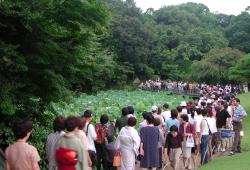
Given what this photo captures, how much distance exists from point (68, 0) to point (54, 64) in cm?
122

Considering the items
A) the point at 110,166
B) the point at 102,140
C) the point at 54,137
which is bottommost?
the point at 110,166

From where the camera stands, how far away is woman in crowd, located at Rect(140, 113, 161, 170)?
9695mm

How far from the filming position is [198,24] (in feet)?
262

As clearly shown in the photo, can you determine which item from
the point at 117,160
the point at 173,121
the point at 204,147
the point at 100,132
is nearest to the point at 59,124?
the point at 117,160

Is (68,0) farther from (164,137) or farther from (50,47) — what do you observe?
(164,137)

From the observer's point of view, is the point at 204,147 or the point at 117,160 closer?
the point at 117,160

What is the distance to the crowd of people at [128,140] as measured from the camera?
18.9 ft

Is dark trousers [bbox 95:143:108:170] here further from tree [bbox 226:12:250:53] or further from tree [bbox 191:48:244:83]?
tree [bbox 226:12:250:53]

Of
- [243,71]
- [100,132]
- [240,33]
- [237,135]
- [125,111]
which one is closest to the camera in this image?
[100,132]

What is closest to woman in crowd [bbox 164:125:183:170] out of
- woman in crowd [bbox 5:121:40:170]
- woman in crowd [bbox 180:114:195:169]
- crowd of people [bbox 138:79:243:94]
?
woman in crowd [bbox 180:114:195:169]

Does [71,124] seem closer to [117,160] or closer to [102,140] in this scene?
[117,160]

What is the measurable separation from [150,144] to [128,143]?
0.96m

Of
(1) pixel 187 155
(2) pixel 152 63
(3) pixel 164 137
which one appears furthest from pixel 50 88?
(2) pixel 152 63

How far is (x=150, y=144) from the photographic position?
9.81m
